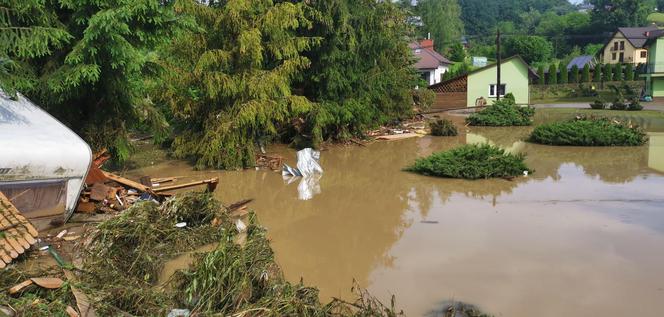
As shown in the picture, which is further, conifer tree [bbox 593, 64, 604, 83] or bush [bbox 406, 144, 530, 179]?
conifer tree [bbox 593, 64, 604, 83]

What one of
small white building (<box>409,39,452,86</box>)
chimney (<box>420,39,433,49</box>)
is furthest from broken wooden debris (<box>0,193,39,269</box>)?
chimney (<box>420,39,433,49</box>)

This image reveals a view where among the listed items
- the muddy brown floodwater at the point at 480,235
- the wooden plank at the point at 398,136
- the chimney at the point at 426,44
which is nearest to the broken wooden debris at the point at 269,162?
the muddy brown floodwater at the point at 480,235

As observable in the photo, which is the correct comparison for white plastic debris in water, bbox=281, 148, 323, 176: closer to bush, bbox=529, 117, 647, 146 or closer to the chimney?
bush, bbox=529, 117, 647, 146

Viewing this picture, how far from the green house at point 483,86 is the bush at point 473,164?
25.1 m

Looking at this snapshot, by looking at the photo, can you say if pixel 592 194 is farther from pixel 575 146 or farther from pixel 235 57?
pixel 235 57

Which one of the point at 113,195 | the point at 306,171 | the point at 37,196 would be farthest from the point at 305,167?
the point at 37,196

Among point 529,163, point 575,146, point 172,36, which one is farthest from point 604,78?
point 172,36

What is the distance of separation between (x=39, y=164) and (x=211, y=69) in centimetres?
840

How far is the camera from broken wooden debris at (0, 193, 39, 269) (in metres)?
7.13

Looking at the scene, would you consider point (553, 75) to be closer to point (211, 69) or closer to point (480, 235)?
point (211, 69)

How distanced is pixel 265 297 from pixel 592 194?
32.7 feet

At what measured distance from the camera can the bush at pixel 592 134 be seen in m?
20.5

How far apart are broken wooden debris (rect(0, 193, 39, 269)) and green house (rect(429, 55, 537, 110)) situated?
114 ft

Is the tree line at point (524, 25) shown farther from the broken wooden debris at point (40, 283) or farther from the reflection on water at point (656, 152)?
the broken wooden debris at point (40, 283)
